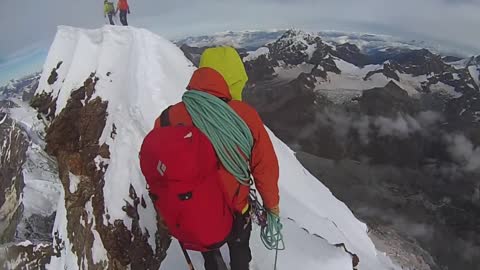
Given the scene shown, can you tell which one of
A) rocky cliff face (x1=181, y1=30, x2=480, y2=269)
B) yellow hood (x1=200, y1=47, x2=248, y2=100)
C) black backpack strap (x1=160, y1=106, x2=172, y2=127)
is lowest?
rocky cliff face (x1=181, y1=30, x2=480, y2=269)

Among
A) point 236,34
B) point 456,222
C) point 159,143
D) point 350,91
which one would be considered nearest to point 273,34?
point 236,34

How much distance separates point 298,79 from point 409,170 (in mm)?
18748

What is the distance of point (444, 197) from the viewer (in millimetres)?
43844

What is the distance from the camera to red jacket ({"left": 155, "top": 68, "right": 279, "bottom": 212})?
1.64 meters

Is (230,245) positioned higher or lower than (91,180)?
higher

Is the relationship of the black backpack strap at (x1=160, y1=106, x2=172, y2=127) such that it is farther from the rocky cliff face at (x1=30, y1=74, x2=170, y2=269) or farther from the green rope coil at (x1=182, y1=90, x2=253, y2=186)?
the rocky cliff face at (x1=30, y1=74, x2=170, y2=269)

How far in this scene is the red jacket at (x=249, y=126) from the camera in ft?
5.37

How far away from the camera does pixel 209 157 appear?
157 centimetres

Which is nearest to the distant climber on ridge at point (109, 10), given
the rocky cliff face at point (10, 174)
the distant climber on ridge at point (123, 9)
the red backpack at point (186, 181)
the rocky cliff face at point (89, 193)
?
the distant climber on ridge at point (123, 9)

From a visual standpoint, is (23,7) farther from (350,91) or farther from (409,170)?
(409,170)

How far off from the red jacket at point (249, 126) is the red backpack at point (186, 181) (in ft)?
0.19

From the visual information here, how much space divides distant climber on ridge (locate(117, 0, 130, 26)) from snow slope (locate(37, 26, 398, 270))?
0.10 m

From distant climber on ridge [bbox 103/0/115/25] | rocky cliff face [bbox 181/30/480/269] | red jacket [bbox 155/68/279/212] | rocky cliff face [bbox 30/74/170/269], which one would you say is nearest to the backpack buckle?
red jacket [bbox 155/68/279/212]

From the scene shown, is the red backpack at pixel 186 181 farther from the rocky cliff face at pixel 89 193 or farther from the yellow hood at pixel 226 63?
the rocky cliff face at pixel 89 193
